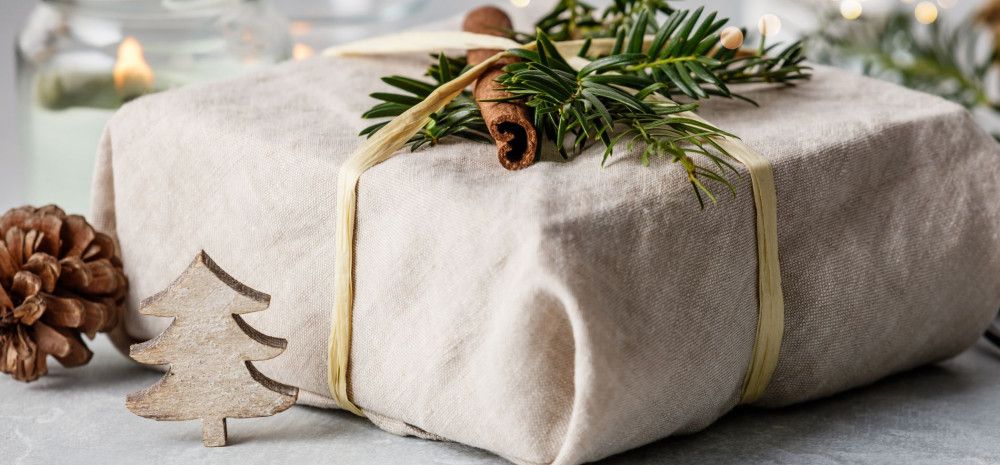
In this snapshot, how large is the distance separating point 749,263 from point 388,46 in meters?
0.39

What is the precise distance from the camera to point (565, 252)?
0.66 meters

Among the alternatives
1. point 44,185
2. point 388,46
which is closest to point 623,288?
point 388,46

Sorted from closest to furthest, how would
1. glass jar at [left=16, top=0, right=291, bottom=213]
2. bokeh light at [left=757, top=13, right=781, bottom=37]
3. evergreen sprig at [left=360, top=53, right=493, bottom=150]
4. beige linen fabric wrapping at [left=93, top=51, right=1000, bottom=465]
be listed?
1. beige linen fabric wrapping at [left=93, top=51, right=1000, bottom=465]
2. evergreen sprig at [left=360, top=53, right=493, bottom=150]
3. bokeh light at [left=757, top=13, right=781, bottom=37]
4. glass jar at [left=16, top=0, right=291, bottom=213]

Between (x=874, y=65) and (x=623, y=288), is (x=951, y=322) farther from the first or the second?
(x=874, y=65)

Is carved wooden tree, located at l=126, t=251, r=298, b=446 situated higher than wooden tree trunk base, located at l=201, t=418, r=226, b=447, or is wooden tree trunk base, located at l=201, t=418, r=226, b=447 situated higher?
carved wooden tree, located at l=126, t=251, r=298, b=446

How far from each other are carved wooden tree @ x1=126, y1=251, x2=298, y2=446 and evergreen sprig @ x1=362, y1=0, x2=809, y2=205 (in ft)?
0.49

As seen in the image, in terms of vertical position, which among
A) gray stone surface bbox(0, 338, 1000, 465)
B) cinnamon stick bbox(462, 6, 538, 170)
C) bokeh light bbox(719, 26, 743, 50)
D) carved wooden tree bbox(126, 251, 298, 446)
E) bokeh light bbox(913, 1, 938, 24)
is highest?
bokeh light bbox(913, 1, 938, 24)

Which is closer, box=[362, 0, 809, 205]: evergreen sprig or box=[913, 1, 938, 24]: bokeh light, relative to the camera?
box=[362, 0, 809, 205]: evergreen sprig

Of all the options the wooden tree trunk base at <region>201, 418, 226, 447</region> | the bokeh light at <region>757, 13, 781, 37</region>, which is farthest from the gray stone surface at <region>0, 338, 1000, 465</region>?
the bokeh light at <region>757, 13, 781, 37</region>

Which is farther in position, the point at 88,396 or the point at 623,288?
the point at 88,396

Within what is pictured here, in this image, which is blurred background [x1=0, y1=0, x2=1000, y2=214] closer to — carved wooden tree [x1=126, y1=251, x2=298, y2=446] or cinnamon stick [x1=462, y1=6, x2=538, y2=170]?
cinnamon stick [x1=462, y1=6, x2=538, y2=170]

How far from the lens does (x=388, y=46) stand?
0.99 meters

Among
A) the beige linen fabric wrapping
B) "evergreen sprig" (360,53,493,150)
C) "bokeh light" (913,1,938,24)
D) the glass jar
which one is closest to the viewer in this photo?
the beige linen fabric wrapping

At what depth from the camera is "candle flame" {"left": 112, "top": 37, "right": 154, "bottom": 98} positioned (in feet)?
3.89
